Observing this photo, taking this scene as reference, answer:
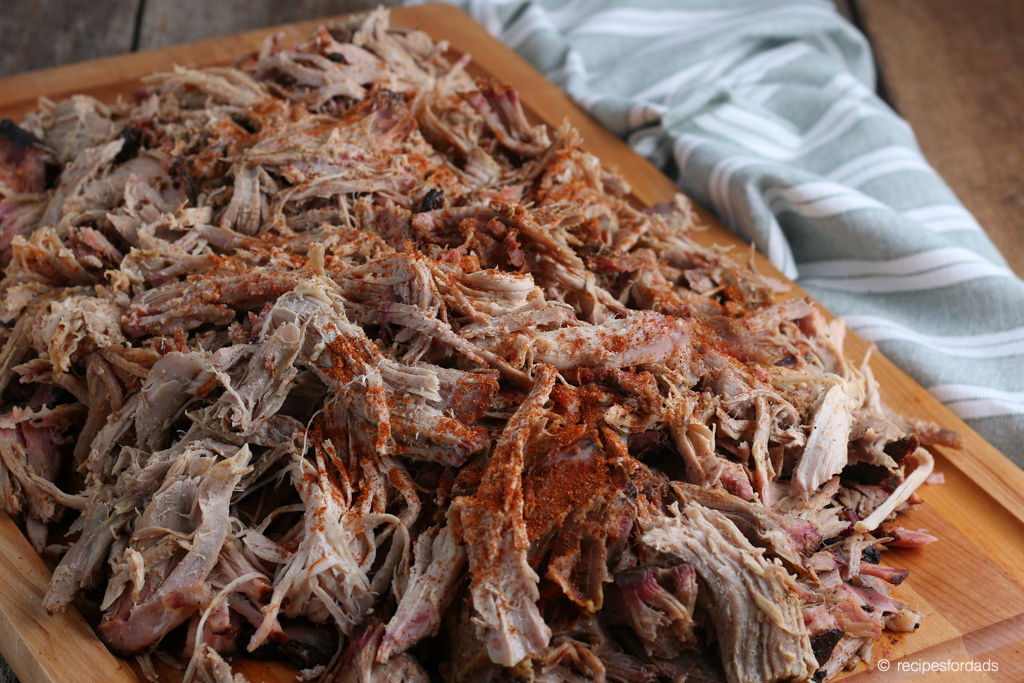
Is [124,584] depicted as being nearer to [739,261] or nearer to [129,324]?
[129,324]

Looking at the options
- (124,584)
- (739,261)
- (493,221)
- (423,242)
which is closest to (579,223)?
(493,221)

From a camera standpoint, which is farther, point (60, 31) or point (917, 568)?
point (60, 31)

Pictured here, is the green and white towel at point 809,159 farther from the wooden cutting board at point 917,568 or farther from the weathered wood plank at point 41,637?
the weathered wood plank at point 41,637

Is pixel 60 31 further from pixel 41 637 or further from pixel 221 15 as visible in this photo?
pixel 41 637

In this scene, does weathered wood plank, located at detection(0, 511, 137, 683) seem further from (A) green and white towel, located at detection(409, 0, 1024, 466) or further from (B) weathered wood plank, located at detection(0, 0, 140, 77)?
(B) weathered wood plank, located at detection(0, 0, 140, 77)

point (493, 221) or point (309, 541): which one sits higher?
point (493, 221)

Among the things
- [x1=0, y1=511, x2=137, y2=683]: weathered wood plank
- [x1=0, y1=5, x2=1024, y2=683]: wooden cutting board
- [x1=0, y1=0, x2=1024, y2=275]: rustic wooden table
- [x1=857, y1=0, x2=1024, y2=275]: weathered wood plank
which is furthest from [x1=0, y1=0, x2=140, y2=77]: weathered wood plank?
[x1=857, y1=0, x2=1024, y2=275]: weathered wood plank

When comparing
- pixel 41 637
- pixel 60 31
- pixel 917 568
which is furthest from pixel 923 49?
pixel 41 637

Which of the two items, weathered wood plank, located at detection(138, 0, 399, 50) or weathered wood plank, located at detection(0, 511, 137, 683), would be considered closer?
weathered wood plank, located at detection(0, 511, 137, 683)
